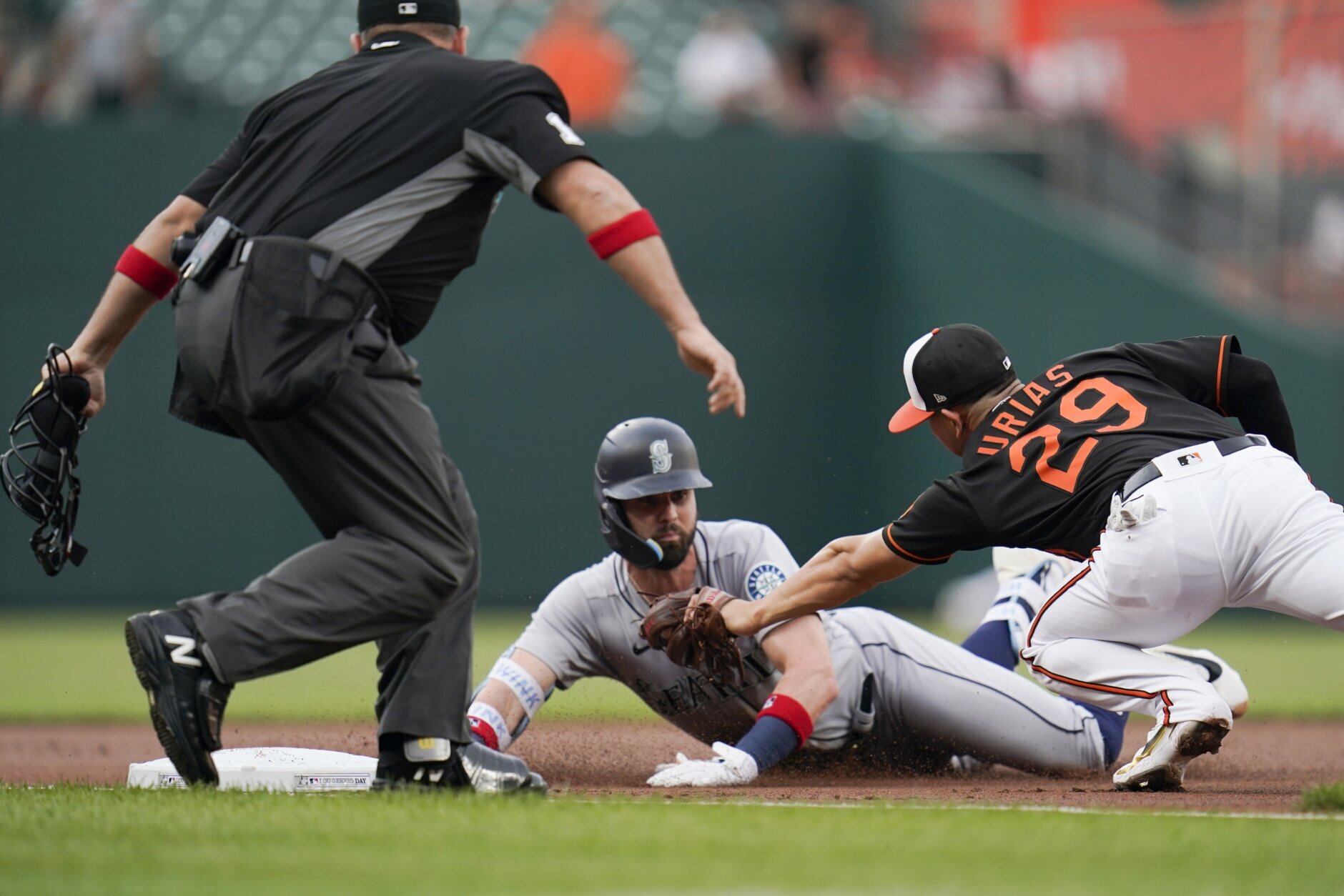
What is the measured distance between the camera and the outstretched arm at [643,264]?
158 inches

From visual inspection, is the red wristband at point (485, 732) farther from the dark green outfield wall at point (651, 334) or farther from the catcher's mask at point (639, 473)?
the dark green outfield wall at point (651, 334)

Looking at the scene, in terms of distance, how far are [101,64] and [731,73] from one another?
5822 mm

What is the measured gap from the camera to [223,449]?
14.2 m

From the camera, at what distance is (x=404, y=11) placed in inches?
174

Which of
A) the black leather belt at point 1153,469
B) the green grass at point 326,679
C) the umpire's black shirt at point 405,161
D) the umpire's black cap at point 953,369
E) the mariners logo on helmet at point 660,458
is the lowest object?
the green grass at point 326,679

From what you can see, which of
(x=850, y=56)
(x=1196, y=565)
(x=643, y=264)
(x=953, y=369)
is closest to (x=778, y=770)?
(x=953, y=369)

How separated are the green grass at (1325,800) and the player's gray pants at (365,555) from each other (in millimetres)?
2209

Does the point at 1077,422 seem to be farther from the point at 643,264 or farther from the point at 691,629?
the point at 643,264

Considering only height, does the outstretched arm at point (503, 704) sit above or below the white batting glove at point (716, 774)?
above

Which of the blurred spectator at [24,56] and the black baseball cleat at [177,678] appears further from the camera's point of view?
the blurred spectator at [24,56]

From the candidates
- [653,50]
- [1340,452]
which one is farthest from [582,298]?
[1340,452]

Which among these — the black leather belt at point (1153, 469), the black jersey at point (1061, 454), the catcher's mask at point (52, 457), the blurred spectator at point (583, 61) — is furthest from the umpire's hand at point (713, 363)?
the blurred spectator at point (583, 61)

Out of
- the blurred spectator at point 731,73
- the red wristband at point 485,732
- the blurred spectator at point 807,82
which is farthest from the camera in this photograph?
the blurred spectator at point 731,73

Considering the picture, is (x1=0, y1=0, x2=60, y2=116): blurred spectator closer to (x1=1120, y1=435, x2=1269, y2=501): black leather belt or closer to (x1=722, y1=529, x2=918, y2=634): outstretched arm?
(x1=722, y1=529, x2=918, y2=634): outstretched arm
